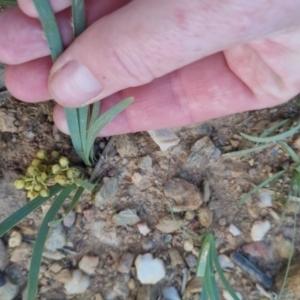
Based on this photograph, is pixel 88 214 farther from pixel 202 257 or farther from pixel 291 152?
pixel 291 152

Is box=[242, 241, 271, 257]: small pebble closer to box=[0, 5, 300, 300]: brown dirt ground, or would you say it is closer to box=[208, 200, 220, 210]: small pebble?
box=[0, 5, 300, 300]: brown dirt ground

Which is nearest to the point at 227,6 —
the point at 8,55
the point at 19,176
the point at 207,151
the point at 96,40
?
the point at 96,40

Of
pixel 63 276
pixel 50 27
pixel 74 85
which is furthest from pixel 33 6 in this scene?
pixel 63 276

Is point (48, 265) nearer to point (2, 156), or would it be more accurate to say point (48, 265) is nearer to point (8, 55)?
point (2, 156)

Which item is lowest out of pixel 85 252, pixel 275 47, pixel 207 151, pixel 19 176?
pixel 85 252

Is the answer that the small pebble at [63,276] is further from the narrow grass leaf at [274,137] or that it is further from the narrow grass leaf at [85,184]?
the narrow grass leaf at [274,137]

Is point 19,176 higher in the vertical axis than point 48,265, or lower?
higher

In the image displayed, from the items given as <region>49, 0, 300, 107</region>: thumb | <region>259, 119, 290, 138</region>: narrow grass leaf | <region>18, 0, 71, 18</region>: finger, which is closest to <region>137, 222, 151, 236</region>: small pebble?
<region>259, 119, 290, 138</region>: narrow grass leaf
